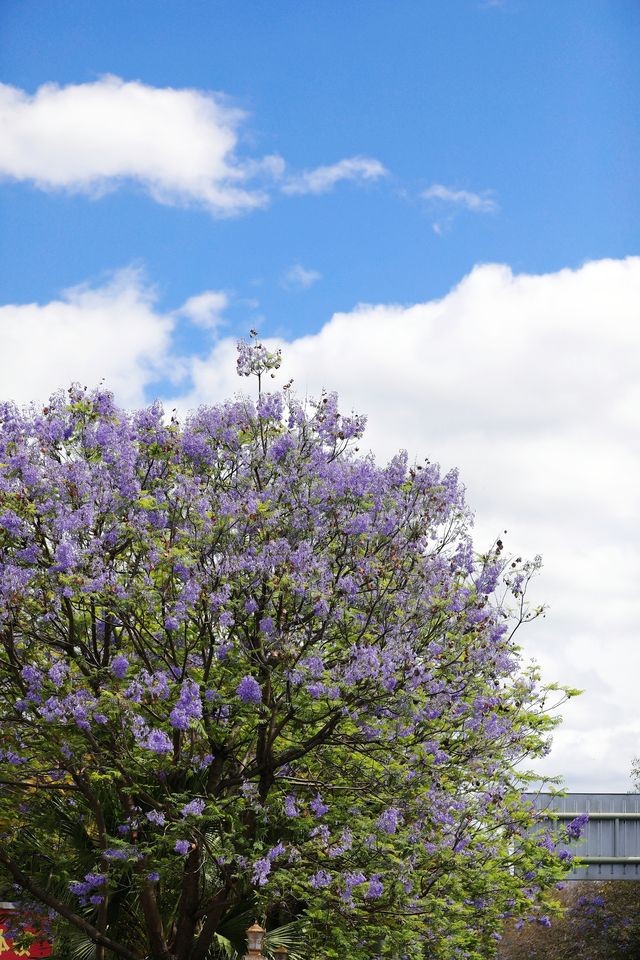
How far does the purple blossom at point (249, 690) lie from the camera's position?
11.4m

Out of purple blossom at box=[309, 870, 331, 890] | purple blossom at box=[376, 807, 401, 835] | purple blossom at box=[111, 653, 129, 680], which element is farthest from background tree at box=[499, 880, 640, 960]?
purple blossom at box=[111, 653, 129, 680]

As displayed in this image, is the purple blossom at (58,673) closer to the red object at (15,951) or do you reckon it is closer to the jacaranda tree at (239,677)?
the jacaranda tree at (239,677)

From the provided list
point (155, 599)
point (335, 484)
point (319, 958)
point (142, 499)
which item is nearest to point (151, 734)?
point (155, 599)

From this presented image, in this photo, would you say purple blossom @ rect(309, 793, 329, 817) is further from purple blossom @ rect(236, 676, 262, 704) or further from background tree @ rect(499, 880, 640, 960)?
background tree @ rect(499, 880, 640, 960)

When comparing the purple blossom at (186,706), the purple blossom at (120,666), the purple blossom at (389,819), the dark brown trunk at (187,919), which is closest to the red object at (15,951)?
the dark brown trunk at (187,919)

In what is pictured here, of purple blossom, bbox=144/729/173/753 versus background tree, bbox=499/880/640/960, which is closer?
purple blossom, bbox=144/729/173/753

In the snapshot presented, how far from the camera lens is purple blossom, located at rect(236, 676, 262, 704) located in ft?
37.3

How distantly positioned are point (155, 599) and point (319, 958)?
17.5ft

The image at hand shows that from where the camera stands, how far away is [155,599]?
1188 centimetres

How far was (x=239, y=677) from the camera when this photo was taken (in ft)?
40.6

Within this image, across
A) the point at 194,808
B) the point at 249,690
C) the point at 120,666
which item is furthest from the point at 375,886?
the point at 120,666

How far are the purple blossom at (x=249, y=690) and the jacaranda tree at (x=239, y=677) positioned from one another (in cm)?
A: 3

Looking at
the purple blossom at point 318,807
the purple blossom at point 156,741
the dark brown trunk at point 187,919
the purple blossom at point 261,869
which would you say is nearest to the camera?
the purple blossom at point 156,741

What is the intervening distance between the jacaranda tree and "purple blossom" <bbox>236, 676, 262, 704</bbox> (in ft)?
0.09
